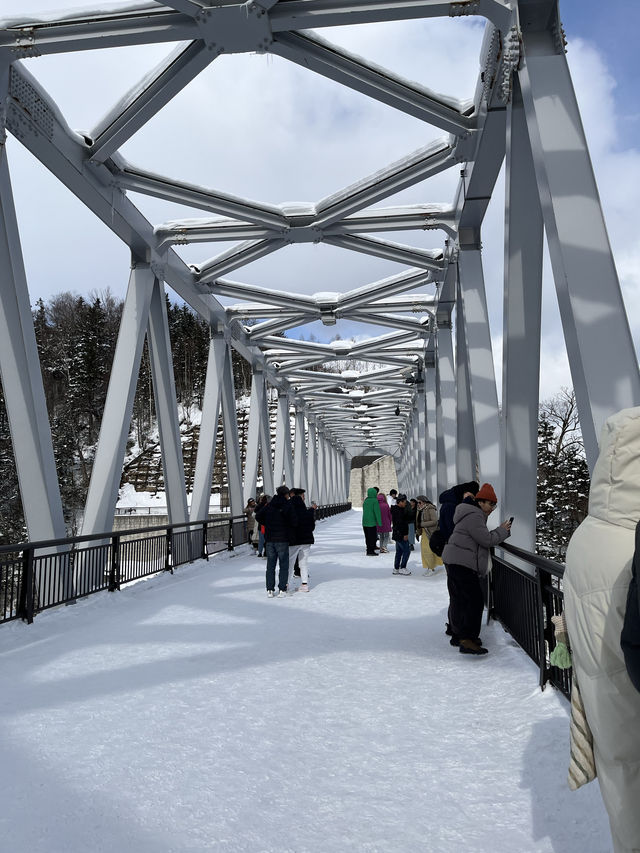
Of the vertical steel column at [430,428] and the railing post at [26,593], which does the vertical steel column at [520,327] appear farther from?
the vertical steel column at [430,428]

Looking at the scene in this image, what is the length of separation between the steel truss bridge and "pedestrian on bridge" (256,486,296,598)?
8.19ft

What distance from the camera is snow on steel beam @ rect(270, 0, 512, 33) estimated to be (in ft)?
20.8

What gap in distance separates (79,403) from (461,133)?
1682 inches

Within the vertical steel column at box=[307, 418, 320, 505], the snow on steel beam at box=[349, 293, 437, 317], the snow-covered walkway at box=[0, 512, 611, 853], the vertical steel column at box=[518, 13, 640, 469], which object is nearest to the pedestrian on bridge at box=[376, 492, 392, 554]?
the snow on steel beam at box=[349, 293, 437, 317]

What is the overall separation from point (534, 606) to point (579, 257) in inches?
99.2

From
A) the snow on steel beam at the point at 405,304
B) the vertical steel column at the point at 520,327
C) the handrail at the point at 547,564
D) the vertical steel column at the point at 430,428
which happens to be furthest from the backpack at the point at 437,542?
the vertical steel column at the point at 430,428

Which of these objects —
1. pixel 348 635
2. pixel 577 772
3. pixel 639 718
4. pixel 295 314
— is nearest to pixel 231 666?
pixel 348 635

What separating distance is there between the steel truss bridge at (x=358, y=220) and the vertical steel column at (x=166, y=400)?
4 centimetres

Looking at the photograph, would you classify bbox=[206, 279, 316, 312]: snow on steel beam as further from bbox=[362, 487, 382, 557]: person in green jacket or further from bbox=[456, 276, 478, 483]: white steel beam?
bbox=[362, 487, 382, 557]: person in green jacket

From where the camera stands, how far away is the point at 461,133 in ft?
26.9

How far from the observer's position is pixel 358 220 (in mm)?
11352

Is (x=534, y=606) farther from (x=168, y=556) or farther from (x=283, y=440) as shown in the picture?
(x=283, y=440)

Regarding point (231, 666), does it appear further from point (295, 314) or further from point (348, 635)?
point (295, 314)

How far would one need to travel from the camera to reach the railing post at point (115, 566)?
856cm
